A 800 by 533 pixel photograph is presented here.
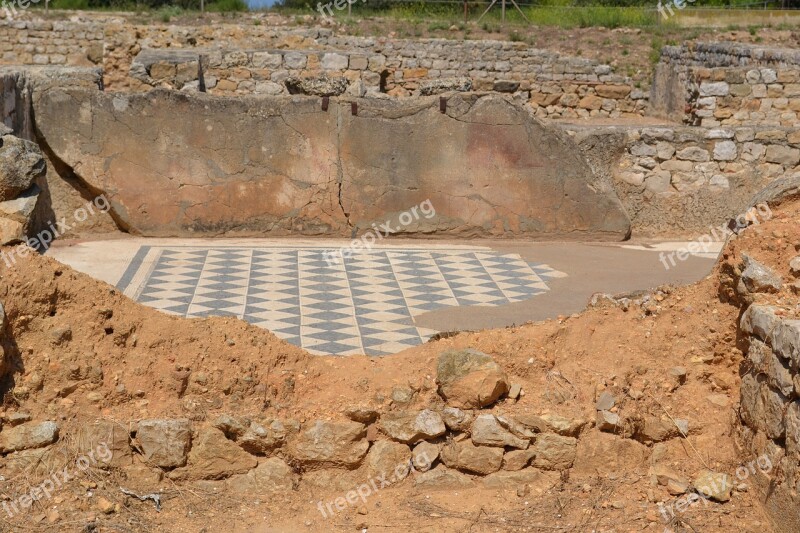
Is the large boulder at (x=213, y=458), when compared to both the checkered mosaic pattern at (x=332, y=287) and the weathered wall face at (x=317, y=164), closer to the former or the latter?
the checkered mosaic pattern at (x=332, y=287)

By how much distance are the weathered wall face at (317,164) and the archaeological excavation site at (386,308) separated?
0.08ft

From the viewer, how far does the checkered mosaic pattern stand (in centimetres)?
718

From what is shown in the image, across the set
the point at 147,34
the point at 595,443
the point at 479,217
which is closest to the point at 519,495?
the point at 595,443

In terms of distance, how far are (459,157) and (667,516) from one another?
5.82m

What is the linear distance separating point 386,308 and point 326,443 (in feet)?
8.92

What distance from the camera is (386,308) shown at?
7.77m

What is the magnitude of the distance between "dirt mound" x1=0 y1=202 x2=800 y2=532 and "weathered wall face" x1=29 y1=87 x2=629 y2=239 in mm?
4645

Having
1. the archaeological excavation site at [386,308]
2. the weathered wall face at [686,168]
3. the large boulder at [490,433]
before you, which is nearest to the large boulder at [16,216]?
the archaeological excavation site at [386,308]

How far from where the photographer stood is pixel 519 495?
509 centimetres

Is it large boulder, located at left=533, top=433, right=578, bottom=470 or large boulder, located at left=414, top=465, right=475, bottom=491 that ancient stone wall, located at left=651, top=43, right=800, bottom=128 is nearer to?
large boulder, located at left=533, top=433, right=578, bottom=470

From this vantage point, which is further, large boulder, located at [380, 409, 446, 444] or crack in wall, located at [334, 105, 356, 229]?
crack in wall, located at [334, 105, 356, 229]

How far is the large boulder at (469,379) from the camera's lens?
514 cm

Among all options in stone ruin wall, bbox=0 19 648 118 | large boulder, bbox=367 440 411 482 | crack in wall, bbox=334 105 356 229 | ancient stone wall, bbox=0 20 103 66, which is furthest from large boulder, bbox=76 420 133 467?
ancient stone wall, bbox=0 20 103 66

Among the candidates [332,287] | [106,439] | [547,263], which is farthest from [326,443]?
[547,263]
